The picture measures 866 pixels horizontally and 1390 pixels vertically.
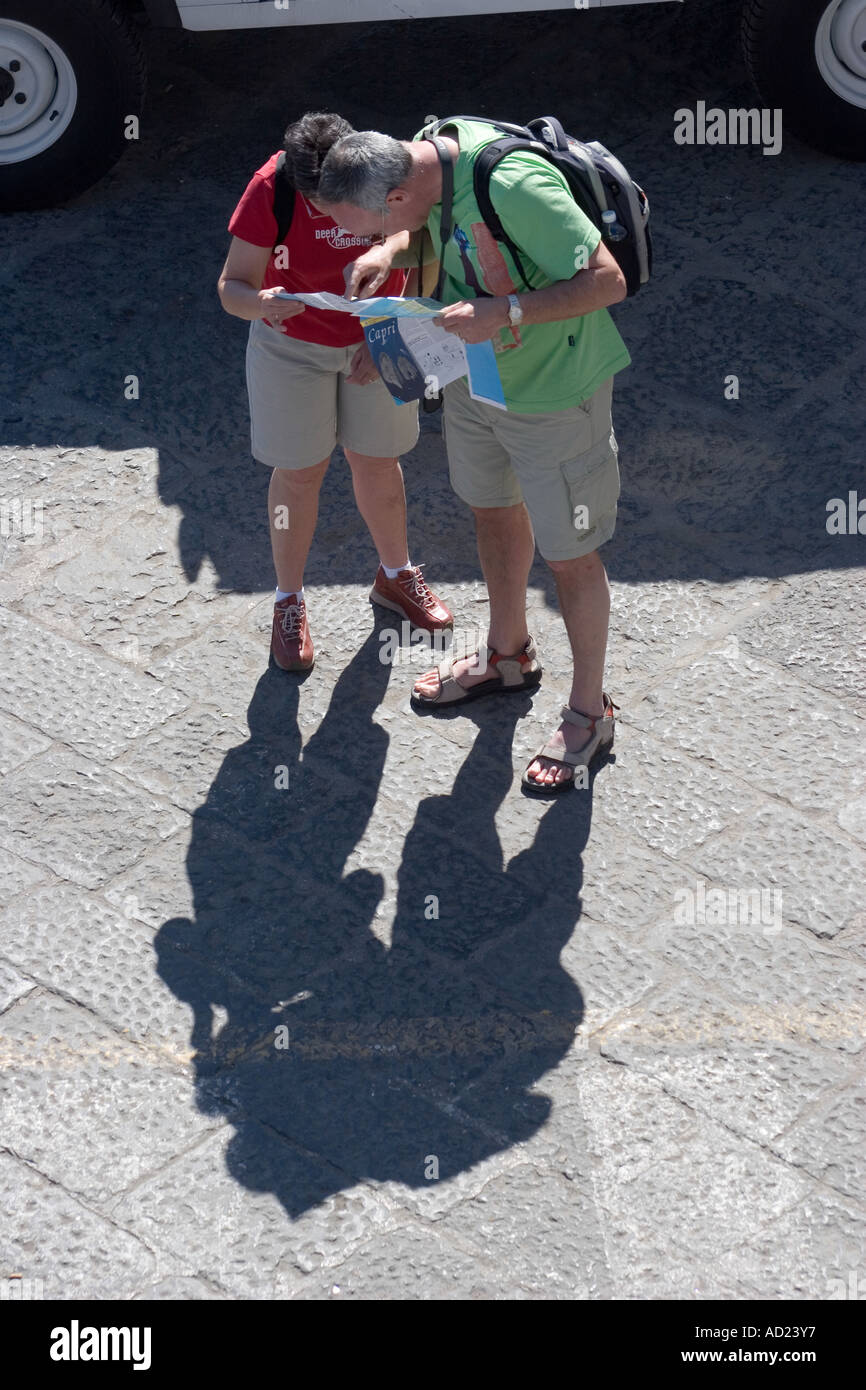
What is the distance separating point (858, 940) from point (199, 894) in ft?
5.39

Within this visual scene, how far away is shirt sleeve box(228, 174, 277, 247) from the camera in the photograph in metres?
3.69

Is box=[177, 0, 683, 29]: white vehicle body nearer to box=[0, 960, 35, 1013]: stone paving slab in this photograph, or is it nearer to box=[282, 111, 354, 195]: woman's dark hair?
box=[282, 111, 354, 195]: woman's dark hair

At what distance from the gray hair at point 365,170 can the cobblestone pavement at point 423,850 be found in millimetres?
1539

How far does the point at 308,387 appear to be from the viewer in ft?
13.2

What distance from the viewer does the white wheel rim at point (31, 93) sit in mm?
5860

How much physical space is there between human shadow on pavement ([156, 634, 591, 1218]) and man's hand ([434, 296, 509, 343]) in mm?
1313

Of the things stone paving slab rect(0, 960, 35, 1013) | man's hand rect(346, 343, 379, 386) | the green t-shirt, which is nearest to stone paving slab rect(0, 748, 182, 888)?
stone paving slab rect(0, 960, 35, 1013)

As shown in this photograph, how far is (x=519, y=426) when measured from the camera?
3703mm

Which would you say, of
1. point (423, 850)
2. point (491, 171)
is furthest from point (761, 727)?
point (491, 171)

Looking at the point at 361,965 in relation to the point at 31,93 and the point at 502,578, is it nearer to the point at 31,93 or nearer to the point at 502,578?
the point at 502,578

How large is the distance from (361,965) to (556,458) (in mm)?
1327

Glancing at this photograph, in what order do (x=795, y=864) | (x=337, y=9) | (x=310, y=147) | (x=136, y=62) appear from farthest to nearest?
(x=136, y=62)
(x=337, y=9)
(x=795, y=864)
(x=310, y=147)

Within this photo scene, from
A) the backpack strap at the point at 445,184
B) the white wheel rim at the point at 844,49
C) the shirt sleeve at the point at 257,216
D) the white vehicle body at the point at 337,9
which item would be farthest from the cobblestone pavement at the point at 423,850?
the backpack strap at the point at 445,184

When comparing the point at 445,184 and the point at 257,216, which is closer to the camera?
the point at 445,184
